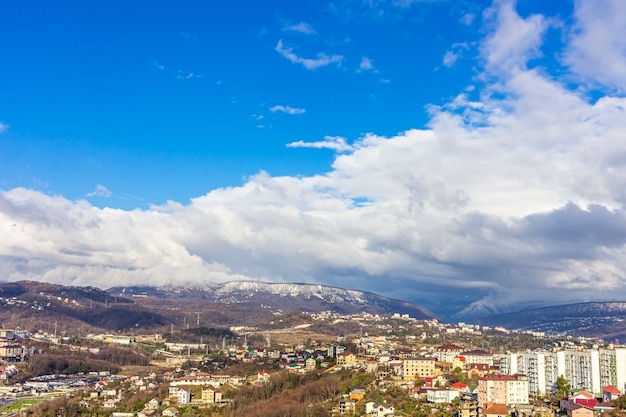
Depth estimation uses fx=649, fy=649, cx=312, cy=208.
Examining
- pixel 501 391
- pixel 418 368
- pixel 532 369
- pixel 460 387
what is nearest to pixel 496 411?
pixel 501 391

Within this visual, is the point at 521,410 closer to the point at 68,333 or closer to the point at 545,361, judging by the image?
the point at 545,361

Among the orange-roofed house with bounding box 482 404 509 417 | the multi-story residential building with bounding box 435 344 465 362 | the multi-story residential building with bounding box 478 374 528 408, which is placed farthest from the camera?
the multi-story residential building with bounding box 435 344 465 362

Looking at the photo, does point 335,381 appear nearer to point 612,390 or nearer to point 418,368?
point 418,368

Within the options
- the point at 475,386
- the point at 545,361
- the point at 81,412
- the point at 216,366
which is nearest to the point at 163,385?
the point at 81,412

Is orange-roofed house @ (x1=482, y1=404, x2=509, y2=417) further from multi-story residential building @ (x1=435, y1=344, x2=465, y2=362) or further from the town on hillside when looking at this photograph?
multi-story residential building @ (x1=435, y1=344, x2=465, y2=362)

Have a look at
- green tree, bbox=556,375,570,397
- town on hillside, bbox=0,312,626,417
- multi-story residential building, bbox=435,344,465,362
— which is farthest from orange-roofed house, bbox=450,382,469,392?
multi-story residential building, bbox=435,344,465,362

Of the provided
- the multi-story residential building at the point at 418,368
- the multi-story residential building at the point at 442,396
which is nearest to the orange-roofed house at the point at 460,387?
the multi-story residential building at the point at 442,396
